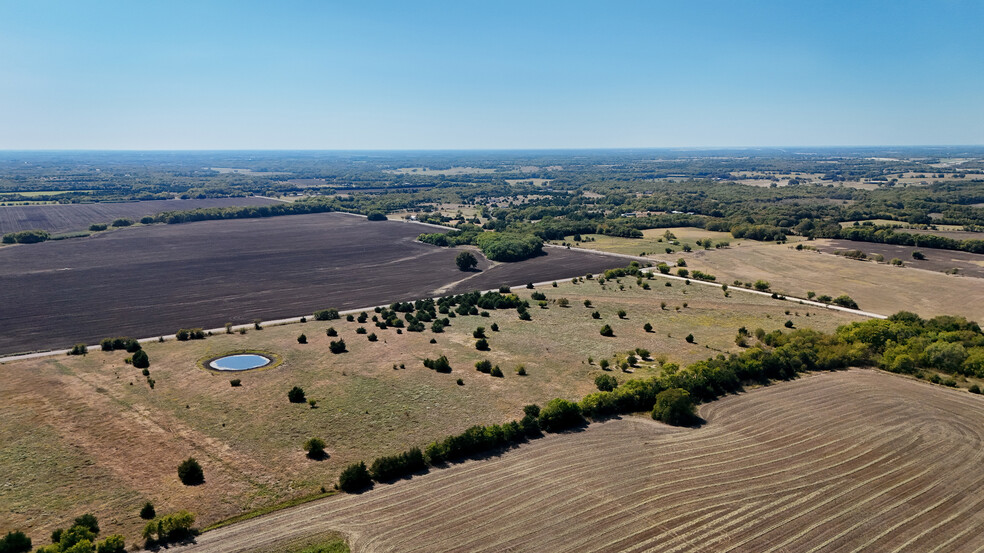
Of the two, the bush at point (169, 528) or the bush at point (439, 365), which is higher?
the bush at point (169, 528)

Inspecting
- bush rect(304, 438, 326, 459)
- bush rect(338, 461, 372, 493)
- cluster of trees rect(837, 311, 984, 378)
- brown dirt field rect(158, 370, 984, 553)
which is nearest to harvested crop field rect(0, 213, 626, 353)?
bush rect(304, 438, 326, 459)

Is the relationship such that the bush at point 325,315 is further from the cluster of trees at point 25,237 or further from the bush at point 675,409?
the cluster of trees at point 25,237

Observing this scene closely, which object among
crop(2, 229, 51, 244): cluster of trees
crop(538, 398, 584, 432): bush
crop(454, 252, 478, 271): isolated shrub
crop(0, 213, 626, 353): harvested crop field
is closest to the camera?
crop(538, 398, 584, 432): bush

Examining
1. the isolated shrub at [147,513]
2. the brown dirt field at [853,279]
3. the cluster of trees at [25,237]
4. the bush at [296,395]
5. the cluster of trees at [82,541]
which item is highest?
the cluster of trees at [25,237]

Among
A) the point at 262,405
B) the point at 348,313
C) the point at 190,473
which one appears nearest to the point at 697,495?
the point at 190,473

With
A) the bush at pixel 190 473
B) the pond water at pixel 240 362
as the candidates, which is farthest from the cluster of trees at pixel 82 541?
the pond water at pixel 240 362

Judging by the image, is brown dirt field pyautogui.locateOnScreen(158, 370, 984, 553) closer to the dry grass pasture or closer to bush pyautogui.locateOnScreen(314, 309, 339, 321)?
the dry grass pasture
